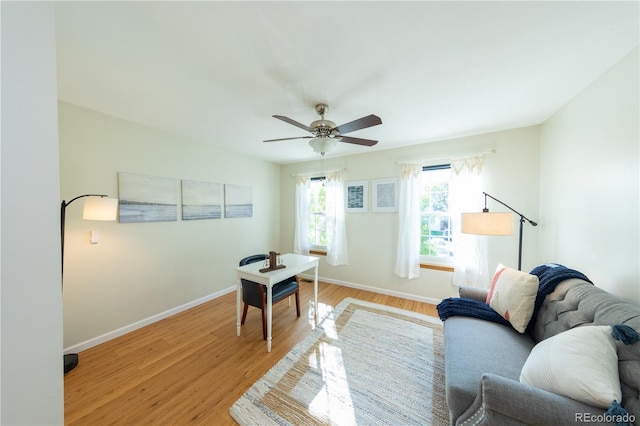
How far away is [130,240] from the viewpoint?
→ 2.41 metres

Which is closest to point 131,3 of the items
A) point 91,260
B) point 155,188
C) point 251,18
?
point 251,18

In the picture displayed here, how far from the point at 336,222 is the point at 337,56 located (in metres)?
2.69

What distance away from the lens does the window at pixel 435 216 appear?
121 inches

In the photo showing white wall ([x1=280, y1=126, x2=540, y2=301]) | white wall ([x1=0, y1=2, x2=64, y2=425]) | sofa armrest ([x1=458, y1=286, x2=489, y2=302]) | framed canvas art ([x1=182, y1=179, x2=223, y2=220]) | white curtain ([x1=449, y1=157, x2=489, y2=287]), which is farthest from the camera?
framed canvas art ([x1=182, y1=179, x2=223, y2=220])

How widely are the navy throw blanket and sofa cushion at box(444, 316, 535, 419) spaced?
0.06 metres

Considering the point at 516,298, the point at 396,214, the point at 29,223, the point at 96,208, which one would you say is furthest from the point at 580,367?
the point at 96,208

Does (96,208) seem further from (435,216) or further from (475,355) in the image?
(435,216)

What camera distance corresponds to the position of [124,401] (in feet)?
5.09

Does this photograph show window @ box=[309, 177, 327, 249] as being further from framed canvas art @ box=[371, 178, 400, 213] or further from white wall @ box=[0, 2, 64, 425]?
white wall @ box=[0, 2, 64, 425]

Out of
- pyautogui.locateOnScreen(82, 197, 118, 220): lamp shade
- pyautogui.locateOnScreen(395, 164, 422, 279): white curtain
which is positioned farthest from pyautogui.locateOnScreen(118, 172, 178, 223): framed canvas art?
pyautogui.locateOnScreen(395, 164, 422, 279): white curtain

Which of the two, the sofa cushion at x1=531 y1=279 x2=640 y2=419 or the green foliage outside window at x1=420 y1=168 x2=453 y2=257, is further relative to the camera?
the green foliage outside window at x1=420 y1=168 x2=453 y2=257

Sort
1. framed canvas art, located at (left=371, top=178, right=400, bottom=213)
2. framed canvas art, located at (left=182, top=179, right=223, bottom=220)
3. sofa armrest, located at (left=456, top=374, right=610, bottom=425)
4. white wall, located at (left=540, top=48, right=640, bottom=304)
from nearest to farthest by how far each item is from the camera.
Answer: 1. sofa armrest, located at (left=456, top=374, right=610, bottom=425)
2. white wall, located at (left=540, top=48, right=640, bottom=304)
3. framed canvas art, located at (left=182, top=179, right=223, bottom=220)
4. framed canvas art, located at (left=371, top=178, right=400, bottom=213)

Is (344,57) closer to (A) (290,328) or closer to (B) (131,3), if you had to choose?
(B) (131,3)

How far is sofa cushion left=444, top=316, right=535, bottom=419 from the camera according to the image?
112 cm
